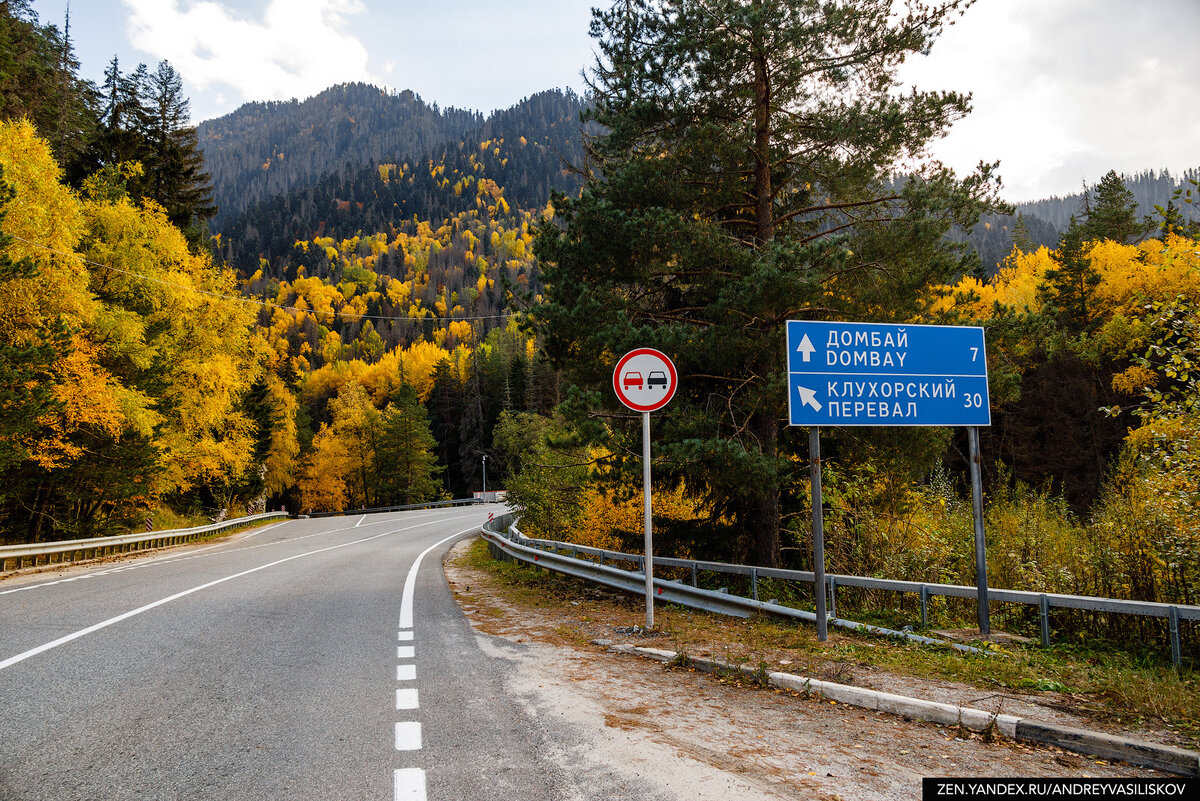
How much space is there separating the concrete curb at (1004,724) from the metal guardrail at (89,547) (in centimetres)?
1714

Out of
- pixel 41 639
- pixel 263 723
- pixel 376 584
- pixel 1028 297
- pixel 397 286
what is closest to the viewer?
pixel 263 723

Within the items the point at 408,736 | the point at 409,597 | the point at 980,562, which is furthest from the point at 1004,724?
the point at 409,597

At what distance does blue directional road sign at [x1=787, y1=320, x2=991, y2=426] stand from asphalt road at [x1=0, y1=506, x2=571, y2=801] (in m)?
4.73

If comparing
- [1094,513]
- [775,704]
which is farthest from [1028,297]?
[775,704]

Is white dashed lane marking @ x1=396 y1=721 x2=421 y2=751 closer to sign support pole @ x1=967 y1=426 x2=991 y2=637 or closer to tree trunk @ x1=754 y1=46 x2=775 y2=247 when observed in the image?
sign support pole @ x1=967 y1=426 x2=991 y2=637

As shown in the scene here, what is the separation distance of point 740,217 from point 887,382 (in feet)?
17.0

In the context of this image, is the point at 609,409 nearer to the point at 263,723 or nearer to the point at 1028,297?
the point at 263,723

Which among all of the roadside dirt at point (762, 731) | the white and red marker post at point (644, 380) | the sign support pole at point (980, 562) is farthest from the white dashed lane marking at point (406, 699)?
the sign support pole at point (980, 562)

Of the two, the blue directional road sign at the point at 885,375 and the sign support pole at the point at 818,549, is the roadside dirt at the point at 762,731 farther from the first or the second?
the blue directional road sign at the point at 885,375

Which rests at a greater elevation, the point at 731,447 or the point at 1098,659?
the point at 731,447

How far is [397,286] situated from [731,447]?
6501 inches

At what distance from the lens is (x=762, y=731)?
4543mm

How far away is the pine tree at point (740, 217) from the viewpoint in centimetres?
985

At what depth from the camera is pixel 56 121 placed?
28516 millimetres
